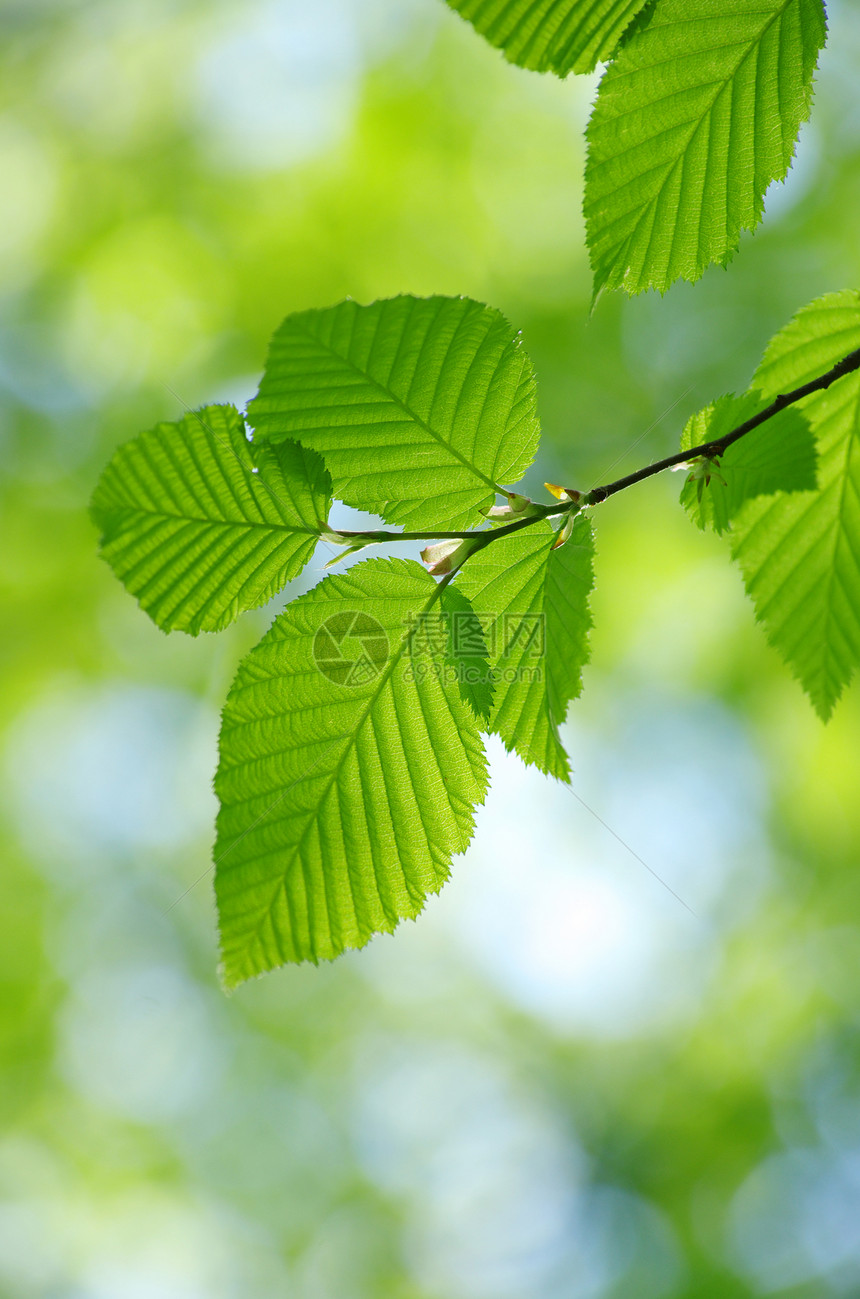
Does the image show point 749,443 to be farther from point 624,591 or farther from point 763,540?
point 624,591

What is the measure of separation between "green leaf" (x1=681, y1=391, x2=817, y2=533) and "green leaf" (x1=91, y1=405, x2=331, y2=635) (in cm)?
34

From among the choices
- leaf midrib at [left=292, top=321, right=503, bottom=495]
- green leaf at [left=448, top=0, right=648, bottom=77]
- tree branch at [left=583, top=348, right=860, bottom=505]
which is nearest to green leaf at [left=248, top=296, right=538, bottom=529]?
leaf midrib at [left=292, top=321, right=503, bottom=495]

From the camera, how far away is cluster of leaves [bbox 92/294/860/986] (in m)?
0.74

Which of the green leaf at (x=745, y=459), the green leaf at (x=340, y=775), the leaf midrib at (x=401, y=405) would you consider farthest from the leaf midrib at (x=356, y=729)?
the green leaf at (x=745, y=459)

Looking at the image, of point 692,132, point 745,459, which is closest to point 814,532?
point 745,459

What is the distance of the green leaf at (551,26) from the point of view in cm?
73

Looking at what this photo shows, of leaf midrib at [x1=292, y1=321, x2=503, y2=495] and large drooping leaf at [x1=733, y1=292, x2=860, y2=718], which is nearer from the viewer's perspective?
leaf midrib at [x1=292, y1=321, x2=503, y2=495]

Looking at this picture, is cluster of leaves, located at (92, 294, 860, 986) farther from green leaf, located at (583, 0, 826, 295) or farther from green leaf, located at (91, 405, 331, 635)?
green leaf, located at (583, 0, 826, 295)

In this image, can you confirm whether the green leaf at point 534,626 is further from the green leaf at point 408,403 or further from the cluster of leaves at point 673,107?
the cluster of leaves at point 673,107

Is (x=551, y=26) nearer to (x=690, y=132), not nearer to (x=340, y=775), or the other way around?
(x=690, y=132)

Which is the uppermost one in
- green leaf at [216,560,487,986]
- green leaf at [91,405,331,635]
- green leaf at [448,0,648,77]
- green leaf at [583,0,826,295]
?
green leaf at [448,0,648,77]

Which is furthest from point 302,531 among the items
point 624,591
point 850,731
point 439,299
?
point 850,731

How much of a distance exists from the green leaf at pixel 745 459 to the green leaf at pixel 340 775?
0.80ft

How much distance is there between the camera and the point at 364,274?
18.2 feet
